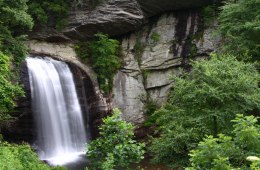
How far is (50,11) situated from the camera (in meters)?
21.0

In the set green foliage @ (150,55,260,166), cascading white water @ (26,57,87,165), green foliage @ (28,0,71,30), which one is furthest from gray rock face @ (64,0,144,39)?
green foliage @ (150,55,260,166)

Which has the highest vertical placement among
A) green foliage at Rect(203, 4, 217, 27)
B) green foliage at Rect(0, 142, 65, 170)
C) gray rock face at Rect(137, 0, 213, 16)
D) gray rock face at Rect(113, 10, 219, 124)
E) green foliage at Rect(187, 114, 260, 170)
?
gray rock face at Rect(137, 0, 213, 16)

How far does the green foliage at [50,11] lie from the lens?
20156 millimetres

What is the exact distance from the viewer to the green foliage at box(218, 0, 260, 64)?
15.0 meters

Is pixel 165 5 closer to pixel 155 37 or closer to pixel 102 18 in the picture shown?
pixel 155 37

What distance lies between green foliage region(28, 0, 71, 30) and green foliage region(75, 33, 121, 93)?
1.80 meters

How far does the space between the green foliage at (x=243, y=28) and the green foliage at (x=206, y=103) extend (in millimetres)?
3746

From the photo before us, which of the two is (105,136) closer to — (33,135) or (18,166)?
(18,166)

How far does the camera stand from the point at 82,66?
20547 millimetres

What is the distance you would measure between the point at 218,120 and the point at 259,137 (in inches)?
149

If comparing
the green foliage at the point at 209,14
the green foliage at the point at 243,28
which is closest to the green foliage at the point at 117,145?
the green foliage at the point at 243,28

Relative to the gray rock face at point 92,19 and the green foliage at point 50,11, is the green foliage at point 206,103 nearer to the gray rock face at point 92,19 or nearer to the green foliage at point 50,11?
the gray rock face at point 92,19

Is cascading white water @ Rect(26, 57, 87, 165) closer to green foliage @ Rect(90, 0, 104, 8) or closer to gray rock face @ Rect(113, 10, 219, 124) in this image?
gray rock face @ Rect(113, 10, 219, 124)

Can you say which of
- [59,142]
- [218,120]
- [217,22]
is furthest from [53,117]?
[217,22]
